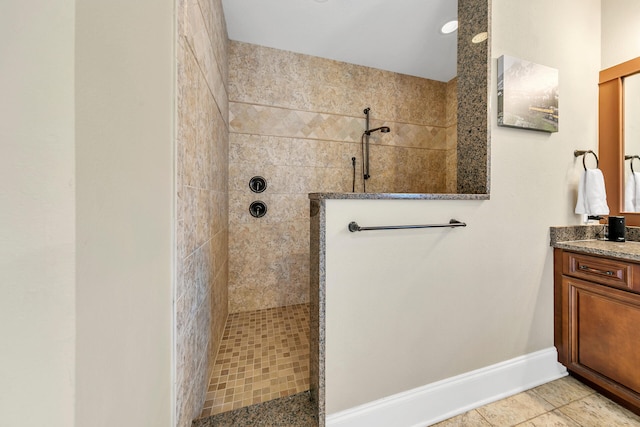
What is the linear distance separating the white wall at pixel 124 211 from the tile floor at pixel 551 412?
1.40 meters

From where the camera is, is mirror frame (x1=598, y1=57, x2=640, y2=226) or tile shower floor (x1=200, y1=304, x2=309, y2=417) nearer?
tile shower floor (x1=200, y1=304, x2=309, y2=417)

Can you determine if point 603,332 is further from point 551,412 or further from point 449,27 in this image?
point 449,27

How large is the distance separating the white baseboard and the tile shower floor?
0.41m

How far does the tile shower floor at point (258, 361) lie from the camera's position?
1282 millimetres

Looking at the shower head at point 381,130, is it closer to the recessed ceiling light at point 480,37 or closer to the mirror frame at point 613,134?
the recessed ceiling light at point 480,37

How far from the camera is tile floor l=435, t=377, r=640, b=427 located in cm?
120

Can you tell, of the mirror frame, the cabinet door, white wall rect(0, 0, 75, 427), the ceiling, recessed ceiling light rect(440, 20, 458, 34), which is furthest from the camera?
recessed ceiling light rect(440, 20, 458, 34)

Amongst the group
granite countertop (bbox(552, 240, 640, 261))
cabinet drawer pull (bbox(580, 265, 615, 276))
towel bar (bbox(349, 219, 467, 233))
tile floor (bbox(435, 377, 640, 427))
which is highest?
towel bar (bbox(349, 219, 467, 233))

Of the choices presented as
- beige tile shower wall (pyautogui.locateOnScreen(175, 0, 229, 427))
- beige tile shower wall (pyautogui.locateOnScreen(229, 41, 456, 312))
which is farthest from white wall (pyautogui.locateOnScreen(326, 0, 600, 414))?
beige tile shower wall (pyautogui.locateOnScreen(229, 41, 456, 312))

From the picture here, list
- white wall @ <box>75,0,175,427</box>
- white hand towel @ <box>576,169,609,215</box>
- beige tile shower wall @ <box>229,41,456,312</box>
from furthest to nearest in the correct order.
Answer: beige tile shower wall @ <box>229,41,456,312</box> < white hand towel @ <box>576,169,609,215</box> < white wall @ <box>75,0,175,427</box>

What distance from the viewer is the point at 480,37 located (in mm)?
1354

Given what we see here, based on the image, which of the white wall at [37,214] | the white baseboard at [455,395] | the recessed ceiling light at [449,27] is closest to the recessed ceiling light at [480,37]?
the recessed ceiling light at [449,27]

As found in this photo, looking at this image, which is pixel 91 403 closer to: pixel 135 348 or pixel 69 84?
pixel 135 348

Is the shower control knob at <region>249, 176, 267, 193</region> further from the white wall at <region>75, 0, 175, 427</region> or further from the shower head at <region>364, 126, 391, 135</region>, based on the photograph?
the white wall at <region>75, 0, 175, 427</region>
